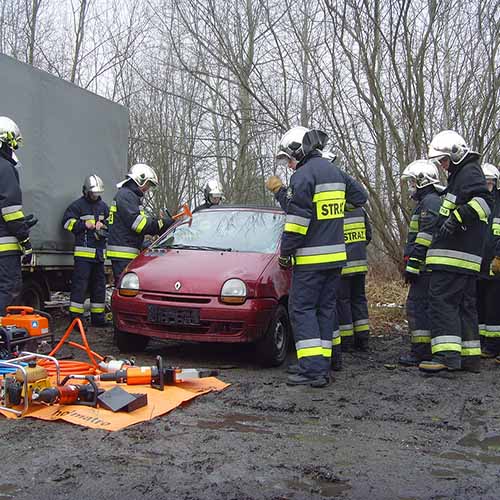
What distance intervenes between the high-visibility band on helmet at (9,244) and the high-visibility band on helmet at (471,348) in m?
4.35

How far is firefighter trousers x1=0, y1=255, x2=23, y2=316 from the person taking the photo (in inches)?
247

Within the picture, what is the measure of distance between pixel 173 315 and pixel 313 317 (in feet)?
4.35

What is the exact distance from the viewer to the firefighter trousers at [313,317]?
5363mm

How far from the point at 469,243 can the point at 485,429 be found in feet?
6.98

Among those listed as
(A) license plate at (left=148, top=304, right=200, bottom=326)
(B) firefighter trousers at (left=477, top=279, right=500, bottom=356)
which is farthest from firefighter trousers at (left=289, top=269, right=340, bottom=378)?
(B) firefighter trousers at (left=477, top=279, right=500, bottom=356)

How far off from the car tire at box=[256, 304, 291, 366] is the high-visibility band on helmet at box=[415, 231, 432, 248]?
1.44 m

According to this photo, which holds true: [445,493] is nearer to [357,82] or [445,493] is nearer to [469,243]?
[469,243]

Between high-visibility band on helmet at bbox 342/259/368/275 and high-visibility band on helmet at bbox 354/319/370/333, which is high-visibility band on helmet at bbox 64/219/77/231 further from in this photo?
high-visibility band on helmet at bbox 354/319/370/333

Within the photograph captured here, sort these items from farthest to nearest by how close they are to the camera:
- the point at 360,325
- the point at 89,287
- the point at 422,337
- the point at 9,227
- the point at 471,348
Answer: the point at 89,287 → the point at 360,325 → the point at 422,337 → the point at 9,227 → the point at 471,348

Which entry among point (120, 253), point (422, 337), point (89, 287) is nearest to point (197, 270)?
point (120, 253)

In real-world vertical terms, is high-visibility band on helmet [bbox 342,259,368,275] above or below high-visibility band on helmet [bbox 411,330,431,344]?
above

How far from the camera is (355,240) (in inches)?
280

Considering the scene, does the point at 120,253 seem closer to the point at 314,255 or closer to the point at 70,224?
the point at 70,224

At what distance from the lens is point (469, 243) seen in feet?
19.3
